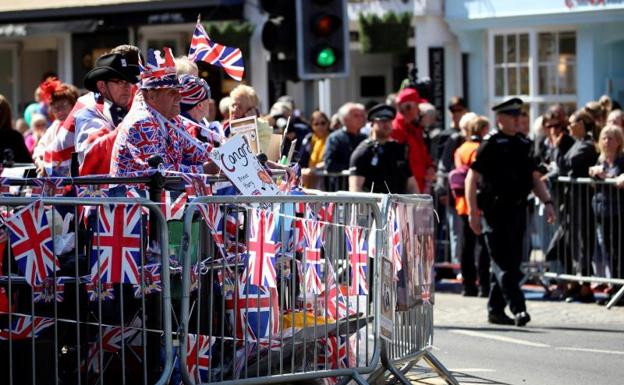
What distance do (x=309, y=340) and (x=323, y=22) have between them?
7.50 m

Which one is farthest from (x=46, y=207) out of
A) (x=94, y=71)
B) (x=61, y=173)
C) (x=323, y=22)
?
(x=323, y=22)

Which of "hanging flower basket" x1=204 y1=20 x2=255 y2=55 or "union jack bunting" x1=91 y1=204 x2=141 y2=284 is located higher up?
"hanging flower basket" x1=204 y1=20 x2=255 y2=55

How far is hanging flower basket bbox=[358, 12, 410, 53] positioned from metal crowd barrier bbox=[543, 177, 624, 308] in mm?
12480

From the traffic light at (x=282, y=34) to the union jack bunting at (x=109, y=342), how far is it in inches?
301

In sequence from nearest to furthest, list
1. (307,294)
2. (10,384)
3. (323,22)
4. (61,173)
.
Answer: (10,384) → (307,294) → (61,173) → (323,22)

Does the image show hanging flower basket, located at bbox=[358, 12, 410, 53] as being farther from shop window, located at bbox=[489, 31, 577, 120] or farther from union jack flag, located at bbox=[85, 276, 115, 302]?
union jack flag, located at bbox=[85, 276, 115, 302]

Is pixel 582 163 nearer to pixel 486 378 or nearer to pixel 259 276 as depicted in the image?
pixel 486 378

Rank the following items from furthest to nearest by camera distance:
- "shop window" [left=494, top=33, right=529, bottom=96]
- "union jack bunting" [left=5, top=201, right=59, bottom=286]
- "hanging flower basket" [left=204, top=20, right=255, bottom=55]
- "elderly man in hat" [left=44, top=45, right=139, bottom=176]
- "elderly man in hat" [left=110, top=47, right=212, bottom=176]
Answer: "hanging flower basket" [left=204, top=20, right=255, bottom=55]
"shop window" [left=494, top=33, right=529, bottom=96]
"elderly man in hat" [left=44, top=45, right=139, bottom=176]
"elderly man in hat" [left=110, top=47, right=212, bottom=176]
"union jack bunting" [left=5, top=201, right=59, bottom=286]

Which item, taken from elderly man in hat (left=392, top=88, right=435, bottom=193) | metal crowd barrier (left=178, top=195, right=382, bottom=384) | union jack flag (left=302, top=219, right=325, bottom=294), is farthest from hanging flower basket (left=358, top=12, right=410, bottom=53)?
union jack flag (left=302, top=219, right=325, bottom=294)

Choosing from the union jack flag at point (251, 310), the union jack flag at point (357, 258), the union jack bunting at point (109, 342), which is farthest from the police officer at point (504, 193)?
the union jack bunting at point (109, 342)

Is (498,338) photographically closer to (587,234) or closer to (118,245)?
(587,234)

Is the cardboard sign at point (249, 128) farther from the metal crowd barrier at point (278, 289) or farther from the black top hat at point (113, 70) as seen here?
the metal crowd barrier at point (278, 289)

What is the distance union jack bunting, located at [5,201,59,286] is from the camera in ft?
22.6

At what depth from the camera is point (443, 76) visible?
27344mm
